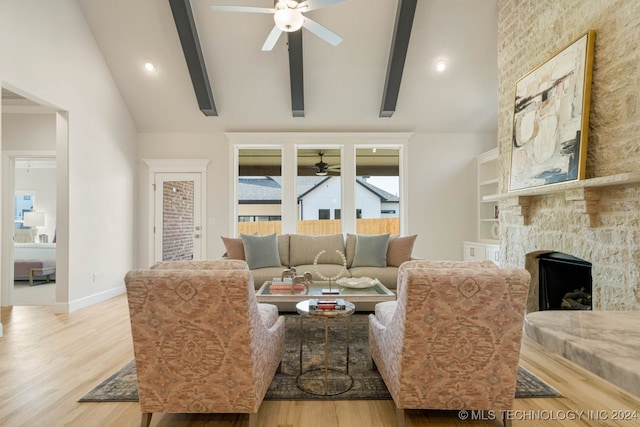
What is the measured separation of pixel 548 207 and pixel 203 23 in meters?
4.70

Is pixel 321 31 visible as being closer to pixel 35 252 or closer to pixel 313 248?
pixel 313 248

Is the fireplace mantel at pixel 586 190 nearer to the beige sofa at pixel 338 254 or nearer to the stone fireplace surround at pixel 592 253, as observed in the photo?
the stone fireplace surround at pixel 592 253

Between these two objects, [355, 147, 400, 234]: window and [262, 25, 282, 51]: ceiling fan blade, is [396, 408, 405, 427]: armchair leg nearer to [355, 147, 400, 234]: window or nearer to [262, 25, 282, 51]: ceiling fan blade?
[262, 25, 282, 51]: ceiling fan blade

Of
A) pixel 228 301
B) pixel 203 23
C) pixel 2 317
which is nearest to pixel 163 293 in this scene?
pixel 228 301

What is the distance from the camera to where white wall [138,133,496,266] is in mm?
→ 5973

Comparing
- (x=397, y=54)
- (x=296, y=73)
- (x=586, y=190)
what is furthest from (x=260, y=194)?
(x=586, y=190)

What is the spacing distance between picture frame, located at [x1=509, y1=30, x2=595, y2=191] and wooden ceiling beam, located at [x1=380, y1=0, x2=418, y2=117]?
5.05ft

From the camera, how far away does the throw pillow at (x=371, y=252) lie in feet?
15.2

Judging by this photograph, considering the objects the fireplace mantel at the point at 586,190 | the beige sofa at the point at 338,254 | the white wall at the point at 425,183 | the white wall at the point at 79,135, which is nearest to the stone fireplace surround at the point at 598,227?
the fireplace mantel at the point at 586,190

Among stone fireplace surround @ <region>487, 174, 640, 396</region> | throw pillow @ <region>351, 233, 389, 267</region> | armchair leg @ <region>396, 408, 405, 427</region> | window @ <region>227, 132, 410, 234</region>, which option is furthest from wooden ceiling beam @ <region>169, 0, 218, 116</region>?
armchair leg @ <region>396, 408, 405, 427</region>

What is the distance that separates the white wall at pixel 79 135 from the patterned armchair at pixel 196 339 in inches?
130

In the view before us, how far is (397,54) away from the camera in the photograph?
465 centimetres

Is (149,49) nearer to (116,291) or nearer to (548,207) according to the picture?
(116,291)

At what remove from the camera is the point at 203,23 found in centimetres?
460
